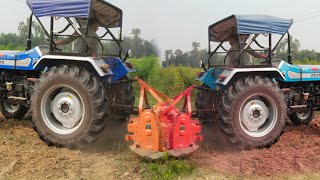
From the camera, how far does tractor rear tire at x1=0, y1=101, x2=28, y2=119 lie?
802cm

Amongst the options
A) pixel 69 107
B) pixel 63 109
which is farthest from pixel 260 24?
pixel 63 109

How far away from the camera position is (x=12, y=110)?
26.5ft

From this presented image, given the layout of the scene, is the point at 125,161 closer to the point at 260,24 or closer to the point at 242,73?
the point at 242,73

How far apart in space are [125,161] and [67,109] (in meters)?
1.40

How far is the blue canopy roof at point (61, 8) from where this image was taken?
5688 millimetres

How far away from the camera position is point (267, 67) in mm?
6203

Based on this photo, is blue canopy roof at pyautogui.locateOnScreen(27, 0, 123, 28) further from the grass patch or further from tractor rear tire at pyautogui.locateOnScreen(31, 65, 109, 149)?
the grass patch

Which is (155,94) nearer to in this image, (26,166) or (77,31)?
(77,31)

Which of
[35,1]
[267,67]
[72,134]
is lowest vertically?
[72,134]

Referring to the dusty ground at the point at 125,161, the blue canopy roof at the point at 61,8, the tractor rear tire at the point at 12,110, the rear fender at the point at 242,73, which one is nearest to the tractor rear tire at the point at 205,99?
the dusty ground at the point at 125,161

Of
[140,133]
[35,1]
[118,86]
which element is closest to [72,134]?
[140,133]

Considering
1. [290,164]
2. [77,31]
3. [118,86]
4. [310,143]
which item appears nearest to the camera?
[290,164]

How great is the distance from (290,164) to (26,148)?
3.82 metres

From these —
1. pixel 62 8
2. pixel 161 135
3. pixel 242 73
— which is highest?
pixel 62 8
